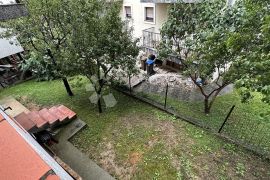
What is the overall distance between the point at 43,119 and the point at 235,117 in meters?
7.08

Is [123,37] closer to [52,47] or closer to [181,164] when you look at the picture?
[52,47]

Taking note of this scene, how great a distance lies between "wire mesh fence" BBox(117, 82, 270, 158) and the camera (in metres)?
6.49

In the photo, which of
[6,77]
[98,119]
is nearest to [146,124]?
[98,119]

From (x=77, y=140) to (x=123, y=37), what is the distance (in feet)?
13.3

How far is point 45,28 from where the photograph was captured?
7.40 metres

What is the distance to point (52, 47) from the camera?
7441 millimetres

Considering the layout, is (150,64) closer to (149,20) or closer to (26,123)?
(149,20)

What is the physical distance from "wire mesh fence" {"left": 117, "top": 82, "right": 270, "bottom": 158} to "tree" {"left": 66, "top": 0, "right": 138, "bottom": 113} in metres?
2.37

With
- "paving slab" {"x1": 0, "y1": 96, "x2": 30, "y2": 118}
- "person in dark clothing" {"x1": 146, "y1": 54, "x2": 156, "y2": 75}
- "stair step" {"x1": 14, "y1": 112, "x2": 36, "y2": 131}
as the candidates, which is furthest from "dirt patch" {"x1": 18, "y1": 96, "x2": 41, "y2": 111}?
"person in dark clothing" {"x1": 146, "y1": 54, "x2": 156, "y2": 75}

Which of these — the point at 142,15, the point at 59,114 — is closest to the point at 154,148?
the point at 59,114

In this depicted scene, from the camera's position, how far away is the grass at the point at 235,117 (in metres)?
6.54

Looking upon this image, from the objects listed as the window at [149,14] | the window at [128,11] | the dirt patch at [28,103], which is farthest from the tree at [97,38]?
the window at [128,11]

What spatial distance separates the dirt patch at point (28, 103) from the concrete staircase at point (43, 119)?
5.52 feet

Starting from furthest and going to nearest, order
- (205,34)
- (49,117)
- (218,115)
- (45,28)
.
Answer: (218,115)
(45,28)
(49,117)
(205,34)
